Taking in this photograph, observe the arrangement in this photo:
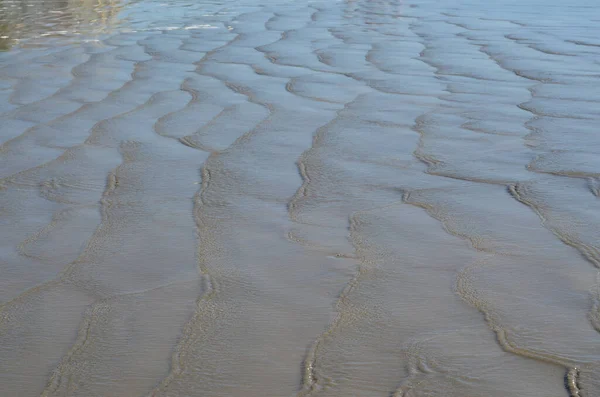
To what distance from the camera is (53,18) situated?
21.5ft

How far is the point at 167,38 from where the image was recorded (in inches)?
215

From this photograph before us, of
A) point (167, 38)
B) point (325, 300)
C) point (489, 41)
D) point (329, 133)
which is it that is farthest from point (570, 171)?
point (167, 38)

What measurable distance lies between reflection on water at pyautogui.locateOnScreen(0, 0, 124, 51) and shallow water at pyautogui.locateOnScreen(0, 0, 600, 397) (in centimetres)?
151

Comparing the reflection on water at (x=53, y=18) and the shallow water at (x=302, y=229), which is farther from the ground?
the shallow water at (x=302, y=229)

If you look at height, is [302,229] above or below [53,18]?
above

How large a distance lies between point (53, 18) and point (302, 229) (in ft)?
16.5

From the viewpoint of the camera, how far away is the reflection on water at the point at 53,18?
19.1 feet

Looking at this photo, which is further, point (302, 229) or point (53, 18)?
point (53, 18)

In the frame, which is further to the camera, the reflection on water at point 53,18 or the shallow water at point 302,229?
the reflection on water at point 53,18

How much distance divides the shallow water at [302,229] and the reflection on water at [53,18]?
1.51m

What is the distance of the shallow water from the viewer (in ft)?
4.71

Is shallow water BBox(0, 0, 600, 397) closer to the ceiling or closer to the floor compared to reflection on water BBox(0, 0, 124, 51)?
closer to the ceiling

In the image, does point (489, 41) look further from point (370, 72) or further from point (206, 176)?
point (206, 176)

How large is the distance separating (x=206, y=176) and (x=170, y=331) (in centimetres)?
101
